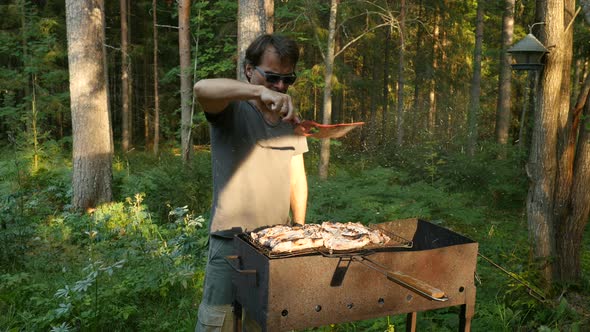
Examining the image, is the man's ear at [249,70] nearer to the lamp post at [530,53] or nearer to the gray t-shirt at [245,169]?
the gray t-shirt at [245,169]

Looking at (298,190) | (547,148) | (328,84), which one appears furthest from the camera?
(328,84)

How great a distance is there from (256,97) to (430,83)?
71.2 feet

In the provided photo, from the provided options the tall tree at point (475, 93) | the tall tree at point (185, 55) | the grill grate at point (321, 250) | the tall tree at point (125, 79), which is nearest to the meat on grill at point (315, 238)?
the grill grate at point (321, 250)

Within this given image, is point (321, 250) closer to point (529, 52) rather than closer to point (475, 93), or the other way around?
point (529, 52)

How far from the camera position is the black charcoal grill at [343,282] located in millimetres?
2271

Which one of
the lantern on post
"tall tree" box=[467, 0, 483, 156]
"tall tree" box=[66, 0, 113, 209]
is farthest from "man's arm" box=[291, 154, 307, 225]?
"tall tree" box=[467, 0, 483, 156]

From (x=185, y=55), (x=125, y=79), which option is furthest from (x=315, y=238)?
(x=125, y=79)

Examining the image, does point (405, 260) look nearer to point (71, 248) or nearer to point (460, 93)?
point (71, 248)

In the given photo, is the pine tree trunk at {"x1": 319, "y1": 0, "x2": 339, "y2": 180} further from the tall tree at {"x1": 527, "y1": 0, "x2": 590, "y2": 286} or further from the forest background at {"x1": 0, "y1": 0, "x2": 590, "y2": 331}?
the tall tree at {"x1": 527, "y1": 0, "x2": 590, "y2": 286}

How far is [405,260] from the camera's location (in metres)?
2.52

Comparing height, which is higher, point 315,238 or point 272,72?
point 272,72

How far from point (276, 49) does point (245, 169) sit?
2.21 feet

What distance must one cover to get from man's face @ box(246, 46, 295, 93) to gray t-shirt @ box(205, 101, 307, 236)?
0.51 feet

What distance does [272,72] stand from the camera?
8.87 feet
